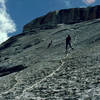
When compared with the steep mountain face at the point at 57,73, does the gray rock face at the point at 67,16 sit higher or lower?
higher

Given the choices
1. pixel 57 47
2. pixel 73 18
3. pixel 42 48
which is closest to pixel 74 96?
pixel 57 47

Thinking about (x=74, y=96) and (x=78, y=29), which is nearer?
(x=74, y=96)

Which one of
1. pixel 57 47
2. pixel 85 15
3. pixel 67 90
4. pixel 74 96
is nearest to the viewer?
pixel 74 96

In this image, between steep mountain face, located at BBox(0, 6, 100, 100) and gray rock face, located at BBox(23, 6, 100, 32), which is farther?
gray rock face, located at BBox(23, 6, 100, 32)

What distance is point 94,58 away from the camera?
72.2 feet

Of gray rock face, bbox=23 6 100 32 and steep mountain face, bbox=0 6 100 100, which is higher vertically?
gray rock face, bbox=23 6 100 32

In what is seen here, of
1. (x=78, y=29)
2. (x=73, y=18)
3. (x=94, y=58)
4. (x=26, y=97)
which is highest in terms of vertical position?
(x=73, y=18)

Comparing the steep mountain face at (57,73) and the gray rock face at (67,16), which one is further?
the gray rock face at (67,16)

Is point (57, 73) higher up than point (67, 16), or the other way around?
point (67, 16)

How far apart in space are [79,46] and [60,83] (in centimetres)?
1280

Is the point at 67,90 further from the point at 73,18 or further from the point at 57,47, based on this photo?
the point at 73,18

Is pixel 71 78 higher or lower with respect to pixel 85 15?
lower

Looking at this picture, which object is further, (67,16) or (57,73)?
(67,16)

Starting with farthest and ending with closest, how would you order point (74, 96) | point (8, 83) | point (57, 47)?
point (57, 47) < point (8, 83) < point (74, 96)
